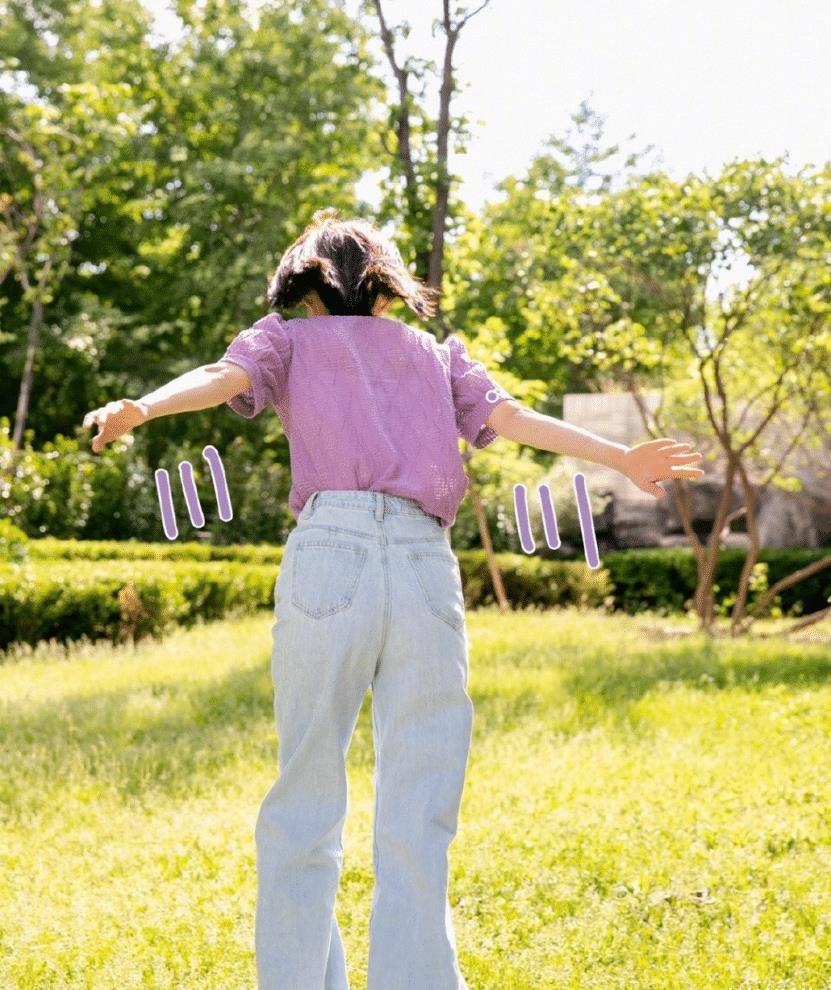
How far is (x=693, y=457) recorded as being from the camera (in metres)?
2.79

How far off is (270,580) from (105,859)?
8.00m

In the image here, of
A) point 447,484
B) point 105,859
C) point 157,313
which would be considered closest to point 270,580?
point 105,859

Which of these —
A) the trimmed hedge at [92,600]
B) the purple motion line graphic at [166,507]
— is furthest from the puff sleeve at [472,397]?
the trimmed hedge at [92,600]

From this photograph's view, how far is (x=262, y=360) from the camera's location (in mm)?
2668

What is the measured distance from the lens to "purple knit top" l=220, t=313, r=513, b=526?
2607mm

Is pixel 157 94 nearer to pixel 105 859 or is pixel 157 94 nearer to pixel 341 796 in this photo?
pixel 105 859

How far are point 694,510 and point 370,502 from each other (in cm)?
1575

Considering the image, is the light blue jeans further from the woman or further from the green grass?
the green grass

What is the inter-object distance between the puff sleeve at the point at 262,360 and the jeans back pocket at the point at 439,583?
51cm

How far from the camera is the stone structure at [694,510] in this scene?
16.8 m

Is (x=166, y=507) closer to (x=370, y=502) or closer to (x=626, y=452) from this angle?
(x=370, y=502)

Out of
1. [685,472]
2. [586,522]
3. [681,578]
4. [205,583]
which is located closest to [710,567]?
[681,578]

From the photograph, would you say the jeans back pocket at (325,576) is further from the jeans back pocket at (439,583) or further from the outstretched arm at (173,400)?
the outstretched arm at (173,400)

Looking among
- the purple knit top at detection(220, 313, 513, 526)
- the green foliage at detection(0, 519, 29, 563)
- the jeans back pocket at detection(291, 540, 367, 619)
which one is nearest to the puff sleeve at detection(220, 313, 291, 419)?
the purple knit top at detection(220, 313, 513, 526)
